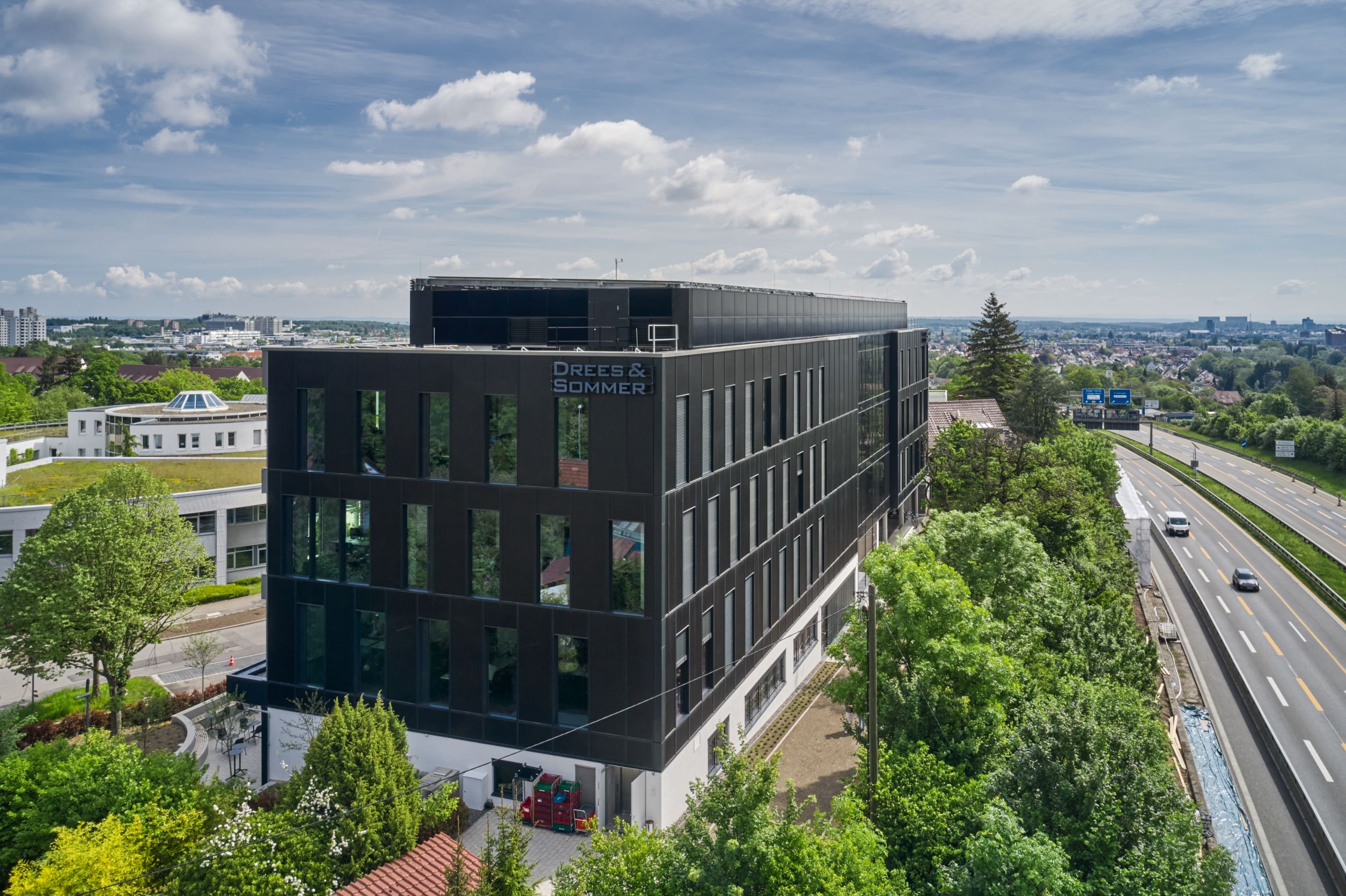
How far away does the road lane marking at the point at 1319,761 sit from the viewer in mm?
39781

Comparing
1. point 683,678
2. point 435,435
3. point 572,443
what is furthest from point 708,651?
point 435,435

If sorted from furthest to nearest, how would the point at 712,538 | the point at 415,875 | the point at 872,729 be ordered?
the point at 712,538 → the point at 415,875 → the point at 872,729

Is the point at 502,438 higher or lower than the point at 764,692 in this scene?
higher

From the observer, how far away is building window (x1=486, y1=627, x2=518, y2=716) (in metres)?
30.5

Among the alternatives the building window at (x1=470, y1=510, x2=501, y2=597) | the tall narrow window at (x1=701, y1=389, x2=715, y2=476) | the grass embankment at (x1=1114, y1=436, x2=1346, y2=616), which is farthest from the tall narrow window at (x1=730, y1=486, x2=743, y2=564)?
the grass embankment at (x1=1114, y1=436, x2=1346, y2=616)

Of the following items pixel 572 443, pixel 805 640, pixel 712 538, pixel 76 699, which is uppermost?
pixel 572 443

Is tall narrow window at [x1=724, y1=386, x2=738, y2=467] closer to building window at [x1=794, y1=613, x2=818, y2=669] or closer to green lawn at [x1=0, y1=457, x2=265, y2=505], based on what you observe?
building window at [x1=794, y1=613, x2=818, y2=669]

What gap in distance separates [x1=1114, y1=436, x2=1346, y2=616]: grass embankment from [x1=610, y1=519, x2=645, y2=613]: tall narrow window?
6000 cm

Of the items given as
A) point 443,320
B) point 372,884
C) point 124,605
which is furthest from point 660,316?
point 124,605

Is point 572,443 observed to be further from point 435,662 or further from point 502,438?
point 435,662

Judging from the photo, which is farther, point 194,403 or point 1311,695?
point 194,403

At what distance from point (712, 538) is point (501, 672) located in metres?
8.68

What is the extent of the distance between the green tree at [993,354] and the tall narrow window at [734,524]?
325ft

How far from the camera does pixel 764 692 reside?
3984 cm
